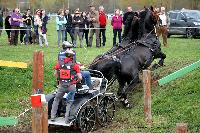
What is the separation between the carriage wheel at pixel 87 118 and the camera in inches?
437

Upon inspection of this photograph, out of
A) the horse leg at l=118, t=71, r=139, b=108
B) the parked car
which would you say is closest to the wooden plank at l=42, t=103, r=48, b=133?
the horse leg at l=118, t=71, r=139, b=108

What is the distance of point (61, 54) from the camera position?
11.2 metres

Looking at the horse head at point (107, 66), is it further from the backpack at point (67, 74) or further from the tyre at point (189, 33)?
the tyre at point (189, 33)

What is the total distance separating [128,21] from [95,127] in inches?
173

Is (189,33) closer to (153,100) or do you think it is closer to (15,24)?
(15,24)

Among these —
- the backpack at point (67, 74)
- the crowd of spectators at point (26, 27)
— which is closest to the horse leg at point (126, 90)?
the backpack at point (67, 74)

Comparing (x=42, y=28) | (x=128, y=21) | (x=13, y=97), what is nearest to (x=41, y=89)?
(x=13, y=97)

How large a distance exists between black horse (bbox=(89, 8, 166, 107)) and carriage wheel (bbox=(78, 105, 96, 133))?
1.61m

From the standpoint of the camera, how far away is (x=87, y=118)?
37.1 feet

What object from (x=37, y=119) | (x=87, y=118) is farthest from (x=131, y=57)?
(x=37, y=119)

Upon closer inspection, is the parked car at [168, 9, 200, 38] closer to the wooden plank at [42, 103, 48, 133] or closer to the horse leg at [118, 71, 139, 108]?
the horse leg at [118, 71, 139, 108]

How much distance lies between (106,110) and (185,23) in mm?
20122

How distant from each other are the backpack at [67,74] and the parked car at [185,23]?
19275 millimetres

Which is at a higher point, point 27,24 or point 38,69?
point 27,24
